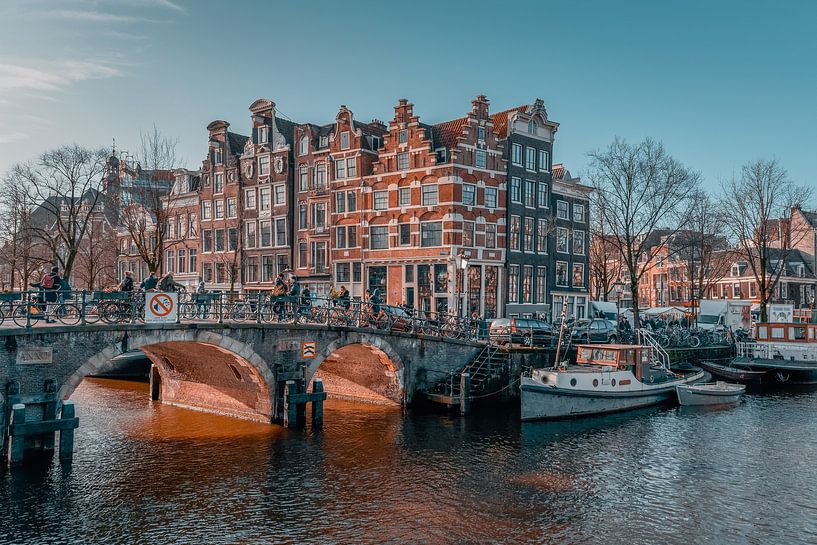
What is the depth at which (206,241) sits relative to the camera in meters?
56.1

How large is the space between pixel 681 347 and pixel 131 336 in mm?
32327

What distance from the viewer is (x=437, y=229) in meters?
43.4

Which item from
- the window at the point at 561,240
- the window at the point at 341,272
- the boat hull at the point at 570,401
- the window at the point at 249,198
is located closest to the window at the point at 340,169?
the window at the point at 341,272

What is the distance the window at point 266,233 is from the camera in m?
52.5

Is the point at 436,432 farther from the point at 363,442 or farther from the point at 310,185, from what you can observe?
the point at 310,185

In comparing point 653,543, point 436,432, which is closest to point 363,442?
point 436,432

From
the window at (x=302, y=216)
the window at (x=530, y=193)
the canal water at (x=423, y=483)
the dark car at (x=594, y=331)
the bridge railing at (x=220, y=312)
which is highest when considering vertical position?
the window at (x=530, y=193)

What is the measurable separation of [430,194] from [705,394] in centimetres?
2048

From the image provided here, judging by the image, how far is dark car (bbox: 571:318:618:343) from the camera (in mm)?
36062

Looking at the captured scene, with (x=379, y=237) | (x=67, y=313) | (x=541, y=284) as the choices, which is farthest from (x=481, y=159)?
(x=67, y=313)

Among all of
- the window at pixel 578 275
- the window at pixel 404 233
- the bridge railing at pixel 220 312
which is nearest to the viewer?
the bridge railing at pixel 220 312

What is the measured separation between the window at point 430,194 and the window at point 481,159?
10.5 feet

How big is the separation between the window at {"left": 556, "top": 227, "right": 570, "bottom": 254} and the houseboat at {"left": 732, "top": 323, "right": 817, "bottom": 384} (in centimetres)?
1433

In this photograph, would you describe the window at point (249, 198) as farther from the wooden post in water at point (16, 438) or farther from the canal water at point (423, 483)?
the wooden post in water at point (16, 438)
